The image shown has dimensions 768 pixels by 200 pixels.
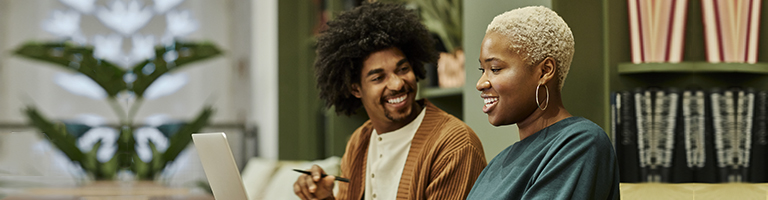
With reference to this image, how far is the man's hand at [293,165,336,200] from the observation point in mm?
1545

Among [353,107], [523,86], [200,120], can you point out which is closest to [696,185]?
[523,86]

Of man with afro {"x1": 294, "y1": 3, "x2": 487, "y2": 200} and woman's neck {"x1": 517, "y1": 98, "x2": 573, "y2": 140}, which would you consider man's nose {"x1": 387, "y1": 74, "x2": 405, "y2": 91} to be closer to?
man with afro {"x1": 294, "y1": 3, "x2": 487, "y2": 200}

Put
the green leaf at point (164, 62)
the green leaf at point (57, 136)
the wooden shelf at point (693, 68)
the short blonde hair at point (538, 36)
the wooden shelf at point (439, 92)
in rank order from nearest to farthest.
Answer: the short blonde hair at point (538, 36)
the wooden shelf at point (693, 68)
the wooden shelf at point (439, 92)
the green leaf at point (57, 136)
the green leaf at point (164, 62)

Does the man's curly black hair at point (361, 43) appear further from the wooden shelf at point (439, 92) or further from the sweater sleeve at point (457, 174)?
the wooden shelf at point (439, 92)

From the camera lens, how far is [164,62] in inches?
142

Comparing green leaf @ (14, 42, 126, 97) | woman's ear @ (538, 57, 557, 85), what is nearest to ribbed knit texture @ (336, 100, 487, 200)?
woman's ear @ (538, 57, 557, 85)

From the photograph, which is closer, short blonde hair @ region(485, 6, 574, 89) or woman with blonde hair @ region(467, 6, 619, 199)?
woman with blonde hair @ region(467, 6, 619, 199)

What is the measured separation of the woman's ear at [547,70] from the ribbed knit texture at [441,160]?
14.6 inches

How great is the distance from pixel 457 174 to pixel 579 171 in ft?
1.53

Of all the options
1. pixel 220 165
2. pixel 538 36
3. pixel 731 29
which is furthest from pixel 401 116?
pixel 731 29

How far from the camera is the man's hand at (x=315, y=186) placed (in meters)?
1.54

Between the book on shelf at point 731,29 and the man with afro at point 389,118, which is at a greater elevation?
the book on shelf at point 731,29

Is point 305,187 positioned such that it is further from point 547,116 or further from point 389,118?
point 547,116

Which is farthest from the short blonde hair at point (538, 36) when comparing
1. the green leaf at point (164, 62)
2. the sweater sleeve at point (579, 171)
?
the green leaf at point (164, 62)
